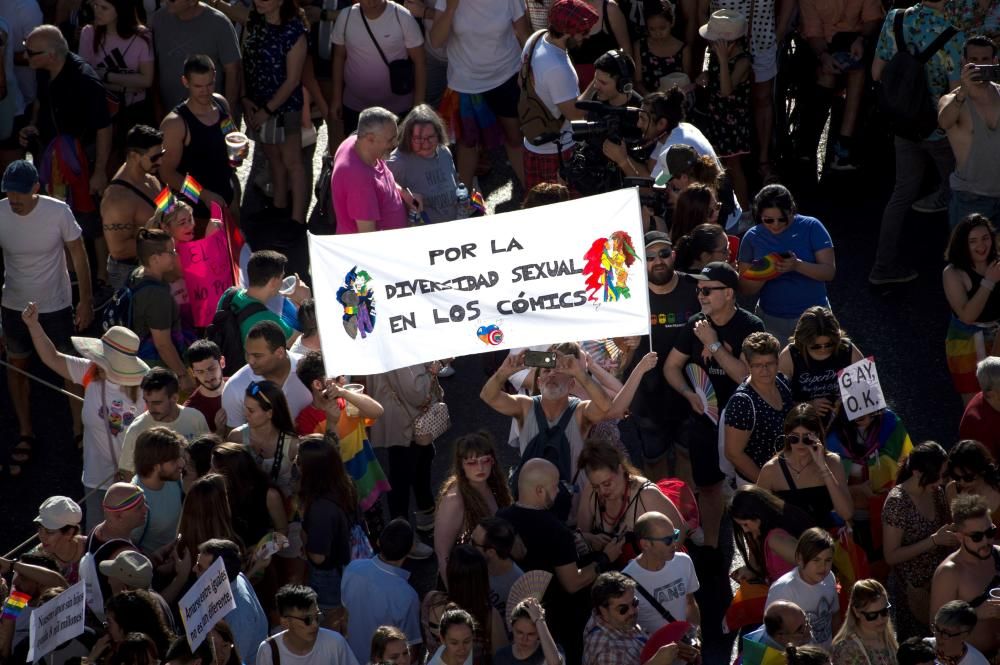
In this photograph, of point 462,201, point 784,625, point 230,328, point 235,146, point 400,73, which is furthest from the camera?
point 400,73

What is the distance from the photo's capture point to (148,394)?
840 centimetres

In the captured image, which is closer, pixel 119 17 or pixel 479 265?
pixel 479 265

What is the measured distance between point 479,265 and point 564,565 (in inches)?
64.0

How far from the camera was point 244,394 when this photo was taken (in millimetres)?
8594

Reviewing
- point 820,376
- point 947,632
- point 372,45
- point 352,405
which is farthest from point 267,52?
point 947,632

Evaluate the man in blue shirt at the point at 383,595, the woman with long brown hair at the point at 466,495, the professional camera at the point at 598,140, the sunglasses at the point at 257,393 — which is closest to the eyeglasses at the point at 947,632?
the woman with long brown hair at the point at 466,495

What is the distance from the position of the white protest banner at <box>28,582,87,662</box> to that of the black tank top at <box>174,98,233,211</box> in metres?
4.11

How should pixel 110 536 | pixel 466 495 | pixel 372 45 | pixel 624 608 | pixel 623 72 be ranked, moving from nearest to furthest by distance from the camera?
pixel 624 608 < pixel 110 536 < pixel 466 495 < pixel 623 72 < pixel 372 45

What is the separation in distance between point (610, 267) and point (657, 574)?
1.66 meters

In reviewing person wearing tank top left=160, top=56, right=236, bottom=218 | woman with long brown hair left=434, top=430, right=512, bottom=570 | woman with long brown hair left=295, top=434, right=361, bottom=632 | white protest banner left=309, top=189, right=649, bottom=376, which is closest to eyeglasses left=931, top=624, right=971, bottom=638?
white protest banner left=309, top=189, right=649, bottom=376

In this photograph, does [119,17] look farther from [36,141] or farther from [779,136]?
[779,136]

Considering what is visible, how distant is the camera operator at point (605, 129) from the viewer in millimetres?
10664

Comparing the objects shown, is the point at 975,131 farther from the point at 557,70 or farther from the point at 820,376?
the point at 557,70

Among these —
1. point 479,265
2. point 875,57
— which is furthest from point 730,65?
point 479,265
